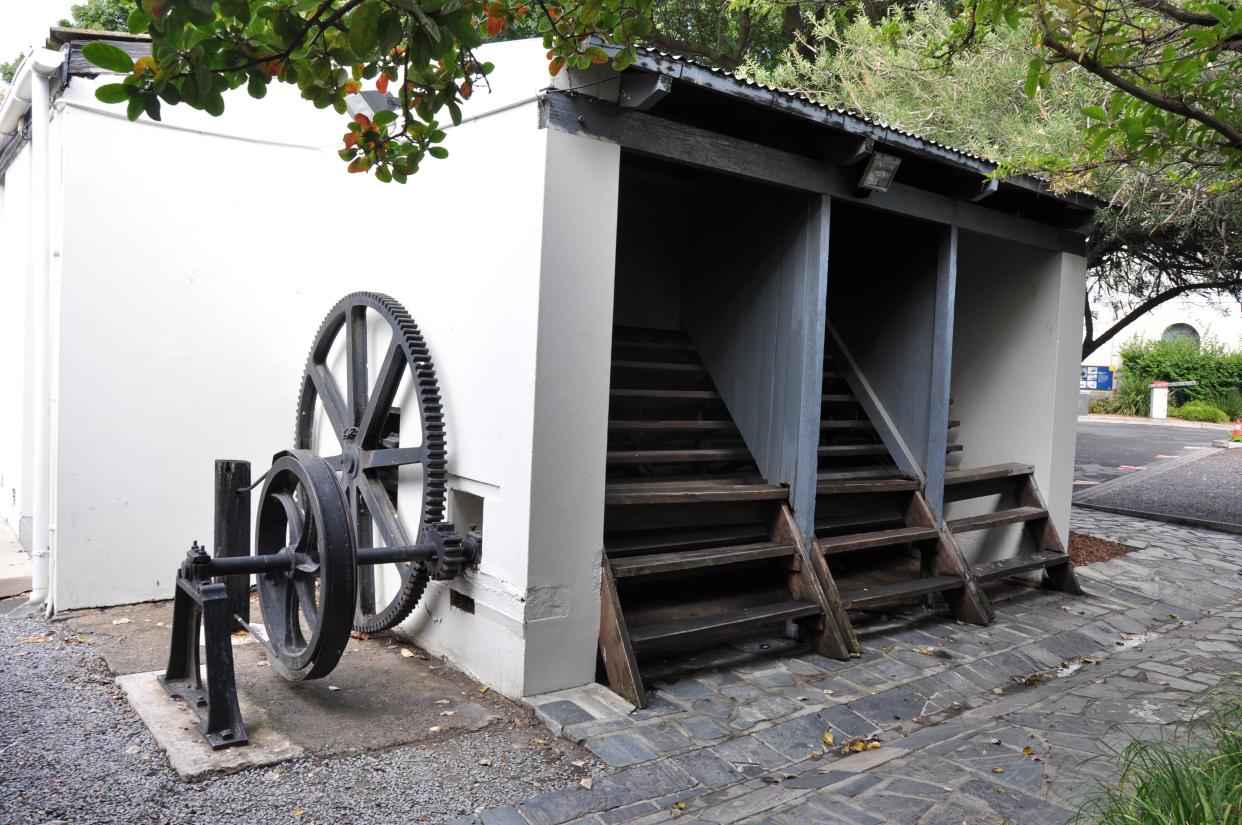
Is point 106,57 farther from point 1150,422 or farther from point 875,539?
point 1150,422

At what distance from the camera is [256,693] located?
454 cm

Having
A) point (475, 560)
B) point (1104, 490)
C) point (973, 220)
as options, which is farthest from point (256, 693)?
point (1104, 490)

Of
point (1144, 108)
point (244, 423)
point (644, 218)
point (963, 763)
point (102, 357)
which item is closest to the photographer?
point (963, 763)

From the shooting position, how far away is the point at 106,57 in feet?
7.24

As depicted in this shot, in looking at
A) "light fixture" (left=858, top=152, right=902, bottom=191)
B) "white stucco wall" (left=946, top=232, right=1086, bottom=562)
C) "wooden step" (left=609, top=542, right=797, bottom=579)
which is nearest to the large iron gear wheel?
"wooden step" (left=609, top=542, right=797, bottom=579)

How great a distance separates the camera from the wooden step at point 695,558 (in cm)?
485

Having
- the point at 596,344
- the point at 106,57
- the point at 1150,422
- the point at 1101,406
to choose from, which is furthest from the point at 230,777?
the point at 1101,406

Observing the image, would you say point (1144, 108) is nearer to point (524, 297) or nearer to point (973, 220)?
point (973, 220)

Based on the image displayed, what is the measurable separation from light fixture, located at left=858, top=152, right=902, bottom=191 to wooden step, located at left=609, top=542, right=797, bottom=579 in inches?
87.3

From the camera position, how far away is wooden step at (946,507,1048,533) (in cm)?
675

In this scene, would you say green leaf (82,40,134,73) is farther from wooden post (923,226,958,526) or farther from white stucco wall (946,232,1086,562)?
white stucco wall (946,232,1086,562)

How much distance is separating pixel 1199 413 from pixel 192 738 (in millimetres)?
27797

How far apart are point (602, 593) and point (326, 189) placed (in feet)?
11.9

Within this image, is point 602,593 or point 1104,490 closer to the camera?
point 602,593
